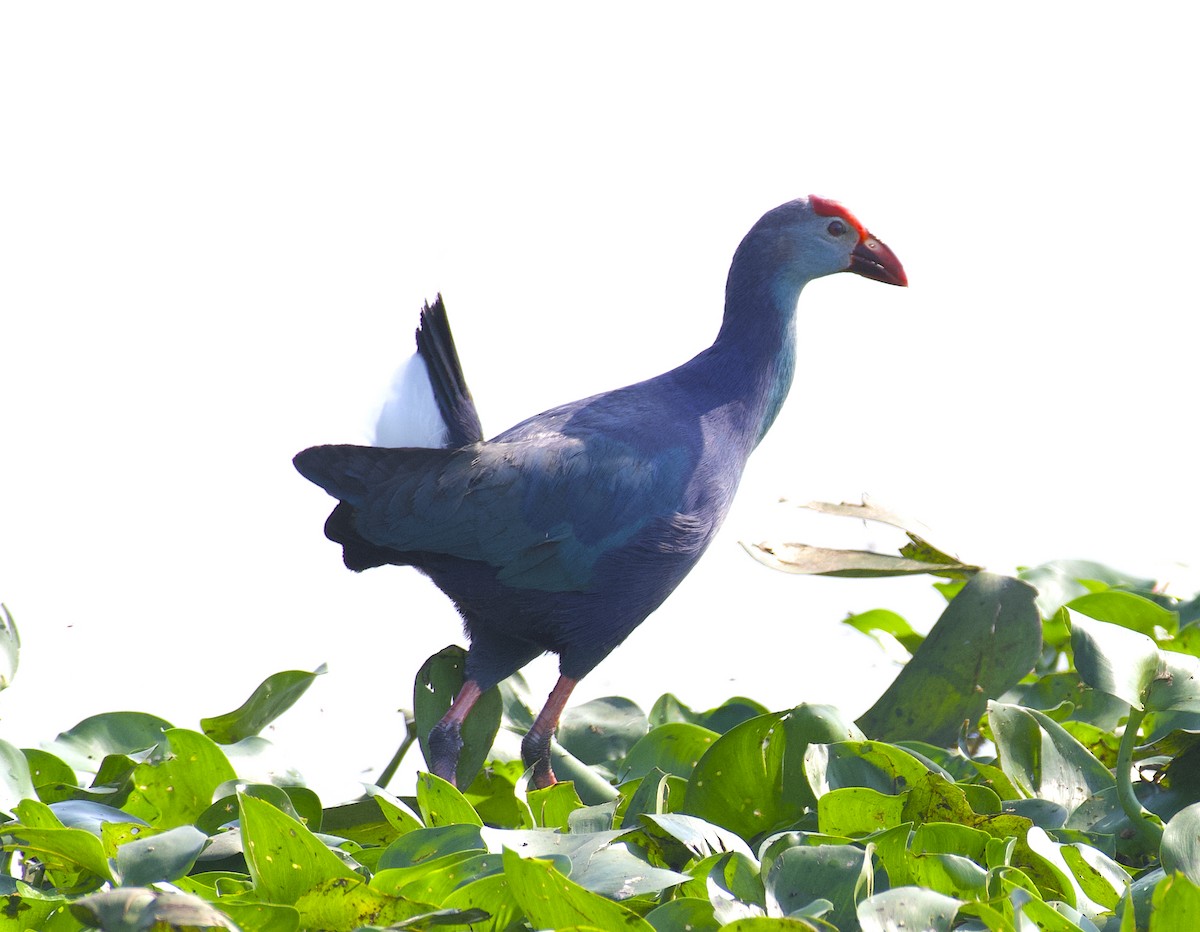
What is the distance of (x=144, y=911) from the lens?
109cm

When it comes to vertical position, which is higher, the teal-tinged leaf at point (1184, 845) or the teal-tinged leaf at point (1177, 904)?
the teal-tinged leaf at point (1177, 904)

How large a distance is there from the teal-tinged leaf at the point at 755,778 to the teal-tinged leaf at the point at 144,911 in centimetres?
67

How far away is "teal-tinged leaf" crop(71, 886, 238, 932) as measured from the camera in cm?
107

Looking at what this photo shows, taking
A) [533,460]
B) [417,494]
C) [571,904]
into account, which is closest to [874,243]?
[533,460]

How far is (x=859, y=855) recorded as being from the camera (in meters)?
1.23

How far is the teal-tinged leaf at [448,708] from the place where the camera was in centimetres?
200

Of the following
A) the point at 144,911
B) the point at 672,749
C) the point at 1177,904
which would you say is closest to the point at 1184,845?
the point at 1177,904

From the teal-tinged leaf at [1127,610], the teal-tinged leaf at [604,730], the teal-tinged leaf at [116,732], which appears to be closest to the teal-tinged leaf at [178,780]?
the teal-tinged leaf at [116,732]

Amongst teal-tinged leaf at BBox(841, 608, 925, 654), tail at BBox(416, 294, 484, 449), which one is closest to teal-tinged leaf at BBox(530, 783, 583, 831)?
tail at BBox(416, 294, 484, 449)

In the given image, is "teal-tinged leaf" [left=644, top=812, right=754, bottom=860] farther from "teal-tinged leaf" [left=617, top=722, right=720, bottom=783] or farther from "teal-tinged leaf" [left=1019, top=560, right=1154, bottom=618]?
"teal-tinged leaf" [left=1019, top=560, right=1154, bottom=618]

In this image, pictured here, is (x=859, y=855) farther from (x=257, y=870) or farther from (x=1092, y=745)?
(x=1092, y=745)

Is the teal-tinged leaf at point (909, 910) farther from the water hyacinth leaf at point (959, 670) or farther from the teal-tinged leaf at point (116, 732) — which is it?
the teal-tinged leaf at point (116, 732)

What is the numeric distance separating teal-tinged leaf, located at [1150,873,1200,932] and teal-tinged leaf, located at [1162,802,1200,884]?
16cm

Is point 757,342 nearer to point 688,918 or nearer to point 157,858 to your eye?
point 688,918
